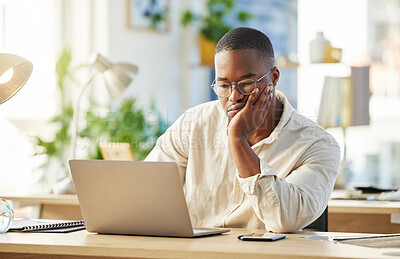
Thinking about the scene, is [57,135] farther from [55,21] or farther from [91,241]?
[91,241]

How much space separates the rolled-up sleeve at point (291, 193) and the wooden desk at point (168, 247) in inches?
4.5

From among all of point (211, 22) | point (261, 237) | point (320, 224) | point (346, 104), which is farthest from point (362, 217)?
point (211, 22)

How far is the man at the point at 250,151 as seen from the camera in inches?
87.4

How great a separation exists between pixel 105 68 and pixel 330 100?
1.36 meters

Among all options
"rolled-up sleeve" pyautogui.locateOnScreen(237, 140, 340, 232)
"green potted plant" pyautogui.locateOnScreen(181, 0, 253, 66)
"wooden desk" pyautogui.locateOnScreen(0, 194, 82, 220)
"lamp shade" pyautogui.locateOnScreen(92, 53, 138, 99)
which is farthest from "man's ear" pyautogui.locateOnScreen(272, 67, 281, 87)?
"green potted plant" pyautogui.locateOnScreen(181, 0, 253, 66)

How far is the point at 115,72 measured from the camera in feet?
12.8

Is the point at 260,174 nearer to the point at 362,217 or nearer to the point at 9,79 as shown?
the point at 9,79

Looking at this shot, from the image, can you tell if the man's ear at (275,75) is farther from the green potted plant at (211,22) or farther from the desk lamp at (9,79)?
the green potted plant at (211,22)

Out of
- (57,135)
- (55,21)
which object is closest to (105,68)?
(57,135)

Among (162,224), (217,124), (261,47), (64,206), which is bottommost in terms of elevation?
(64,206)

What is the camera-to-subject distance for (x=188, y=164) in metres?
2.60

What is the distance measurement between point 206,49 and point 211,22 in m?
0.24

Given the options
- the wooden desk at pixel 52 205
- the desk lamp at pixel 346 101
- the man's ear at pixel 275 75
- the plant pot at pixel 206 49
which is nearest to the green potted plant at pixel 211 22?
the plant pot at pixel 206 49

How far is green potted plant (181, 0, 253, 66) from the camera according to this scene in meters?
5.97
